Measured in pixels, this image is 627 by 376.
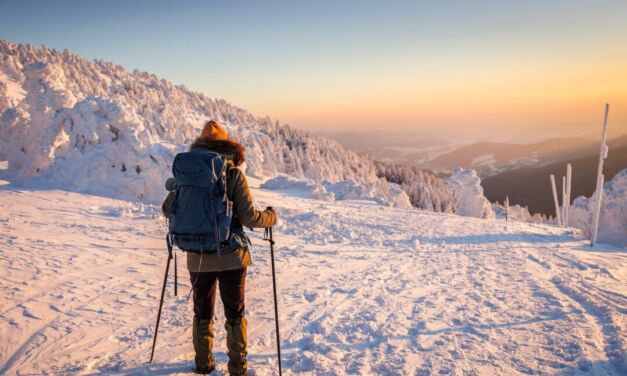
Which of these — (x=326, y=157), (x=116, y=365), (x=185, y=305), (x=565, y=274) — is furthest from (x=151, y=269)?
(x=326, y=157)

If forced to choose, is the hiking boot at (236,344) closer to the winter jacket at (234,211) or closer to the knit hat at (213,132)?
the winter jacket at (234,211)

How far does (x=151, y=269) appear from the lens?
6793mm

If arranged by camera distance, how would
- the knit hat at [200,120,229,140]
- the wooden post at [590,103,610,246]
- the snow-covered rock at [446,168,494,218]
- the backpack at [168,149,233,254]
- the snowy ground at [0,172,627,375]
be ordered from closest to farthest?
the backpack at [168,149,233,254] < the knit hat at [200,120,229,140] < the snowy ground at [0,172,627,375] < the wooden post at [590,103,610,246] < the snow-covered rock at [446,168,494,218]

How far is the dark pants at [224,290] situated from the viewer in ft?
11.1

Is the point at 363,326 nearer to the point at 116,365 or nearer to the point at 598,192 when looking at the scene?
the point at 116,365

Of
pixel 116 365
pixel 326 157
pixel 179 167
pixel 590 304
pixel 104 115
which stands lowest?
pixel 116 365

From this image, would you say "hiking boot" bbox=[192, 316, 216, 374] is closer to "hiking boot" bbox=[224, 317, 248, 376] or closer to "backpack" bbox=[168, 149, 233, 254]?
"hiking boot" bbox=[224, 317, 248, 376]

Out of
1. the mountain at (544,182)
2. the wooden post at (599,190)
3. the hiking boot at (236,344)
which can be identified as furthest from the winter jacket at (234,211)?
the mountain at (544,182)

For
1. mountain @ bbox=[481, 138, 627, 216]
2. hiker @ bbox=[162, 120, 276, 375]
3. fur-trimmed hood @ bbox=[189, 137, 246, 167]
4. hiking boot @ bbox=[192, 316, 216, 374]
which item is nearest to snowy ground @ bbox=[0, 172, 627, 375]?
hiking boot @ bbox=[192, 316, 216, 374]

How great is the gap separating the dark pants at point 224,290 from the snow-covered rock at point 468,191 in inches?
1906

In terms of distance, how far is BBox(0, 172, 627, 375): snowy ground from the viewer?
3.94 m

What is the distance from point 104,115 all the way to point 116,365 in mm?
18075

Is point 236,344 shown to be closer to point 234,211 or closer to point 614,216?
point 234,211

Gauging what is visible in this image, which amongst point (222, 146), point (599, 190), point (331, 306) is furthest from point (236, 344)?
point (599, 190)
